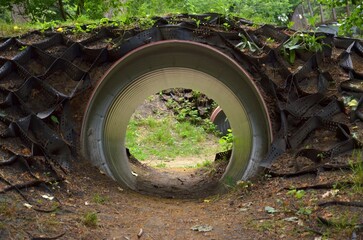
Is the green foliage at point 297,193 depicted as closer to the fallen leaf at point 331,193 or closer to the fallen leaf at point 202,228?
the fallen leaf at point 331,193

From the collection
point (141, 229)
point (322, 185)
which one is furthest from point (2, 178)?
point (322, 185)

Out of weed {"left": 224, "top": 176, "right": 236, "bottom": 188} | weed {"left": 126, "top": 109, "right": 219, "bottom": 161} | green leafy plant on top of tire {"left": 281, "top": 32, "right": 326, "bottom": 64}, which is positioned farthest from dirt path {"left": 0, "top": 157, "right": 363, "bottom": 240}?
weed {"left": 126, "top": 109, "right": 219, "bottom": 161}

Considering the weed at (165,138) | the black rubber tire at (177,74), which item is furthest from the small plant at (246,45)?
the weed at (165,138)

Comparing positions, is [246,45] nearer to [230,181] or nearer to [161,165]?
[230,181]

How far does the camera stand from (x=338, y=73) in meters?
8.37

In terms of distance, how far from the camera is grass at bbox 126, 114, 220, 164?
16.6 meters

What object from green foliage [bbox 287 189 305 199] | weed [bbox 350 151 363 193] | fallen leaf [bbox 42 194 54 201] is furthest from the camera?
green foliage [bbox 287 189 305 199]

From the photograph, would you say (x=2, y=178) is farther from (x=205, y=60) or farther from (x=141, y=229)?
(x=205, y=60)

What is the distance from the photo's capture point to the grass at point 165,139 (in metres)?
16.6

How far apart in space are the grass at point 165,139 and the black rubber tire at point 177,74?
660cm

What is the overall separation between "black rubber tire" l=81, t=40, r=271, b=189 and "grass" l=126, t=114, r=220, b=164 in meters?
6.60

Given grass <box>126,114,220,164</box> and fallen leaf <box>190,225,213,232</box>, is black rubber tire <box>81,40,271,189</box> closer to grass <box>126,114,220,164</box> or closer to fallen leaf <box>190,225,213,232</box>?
fallen leaf <box>190,225,213,232</box>

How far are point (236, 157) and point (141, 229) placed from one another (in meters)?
4.07

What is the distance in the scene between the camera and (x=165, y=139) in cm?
1795
